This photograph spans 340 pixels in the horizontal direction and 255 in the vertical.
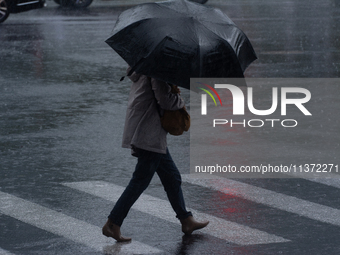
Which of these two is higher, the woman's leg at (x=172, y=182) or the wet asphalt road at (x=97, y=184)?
the woman's leg at (x=172, y=182)

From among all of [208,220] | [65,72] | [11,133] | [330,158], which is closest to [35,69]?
[65,72]

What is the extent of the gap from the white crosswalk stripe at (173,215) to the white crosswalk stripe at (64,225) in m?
0.58

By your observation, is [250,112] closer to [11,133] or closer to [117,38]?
[11,133]

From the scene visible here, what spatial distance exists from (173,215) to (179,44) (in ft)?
5.53

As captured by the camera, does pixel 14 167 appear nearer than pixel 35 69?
Yes

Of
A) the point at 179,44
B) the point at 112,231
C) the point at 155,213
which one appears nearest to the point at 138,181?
the point at 112,231

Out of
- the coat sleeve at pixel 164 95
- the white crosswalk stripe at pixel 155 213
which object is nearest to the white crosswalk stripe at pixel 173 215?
the white crosswalk stripe at pixel 155 213

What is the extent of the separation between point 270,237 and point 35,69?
874 centimetres

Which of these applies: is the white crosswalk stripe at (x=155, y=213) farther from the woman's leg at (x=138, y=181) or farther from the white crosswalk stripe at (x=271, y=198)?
the woman's leg at (x=138, y=181)

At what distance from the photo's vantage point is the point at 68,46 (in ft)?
53.0

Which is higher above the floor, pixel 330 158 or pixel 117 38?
pixel 117 38

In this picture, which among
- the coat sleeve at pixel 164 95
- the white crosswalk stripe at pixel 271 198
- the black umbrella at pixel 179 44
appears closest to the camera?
the black umbrella at pixel 179 44

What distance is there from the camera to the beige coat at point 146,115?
206 inches

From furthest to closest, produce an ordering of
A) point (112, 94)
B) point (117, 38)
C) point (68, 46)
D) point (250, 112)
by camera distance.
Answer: point (68, 46)
point (112, 94)
point (250, 112)
point (117, 38)
